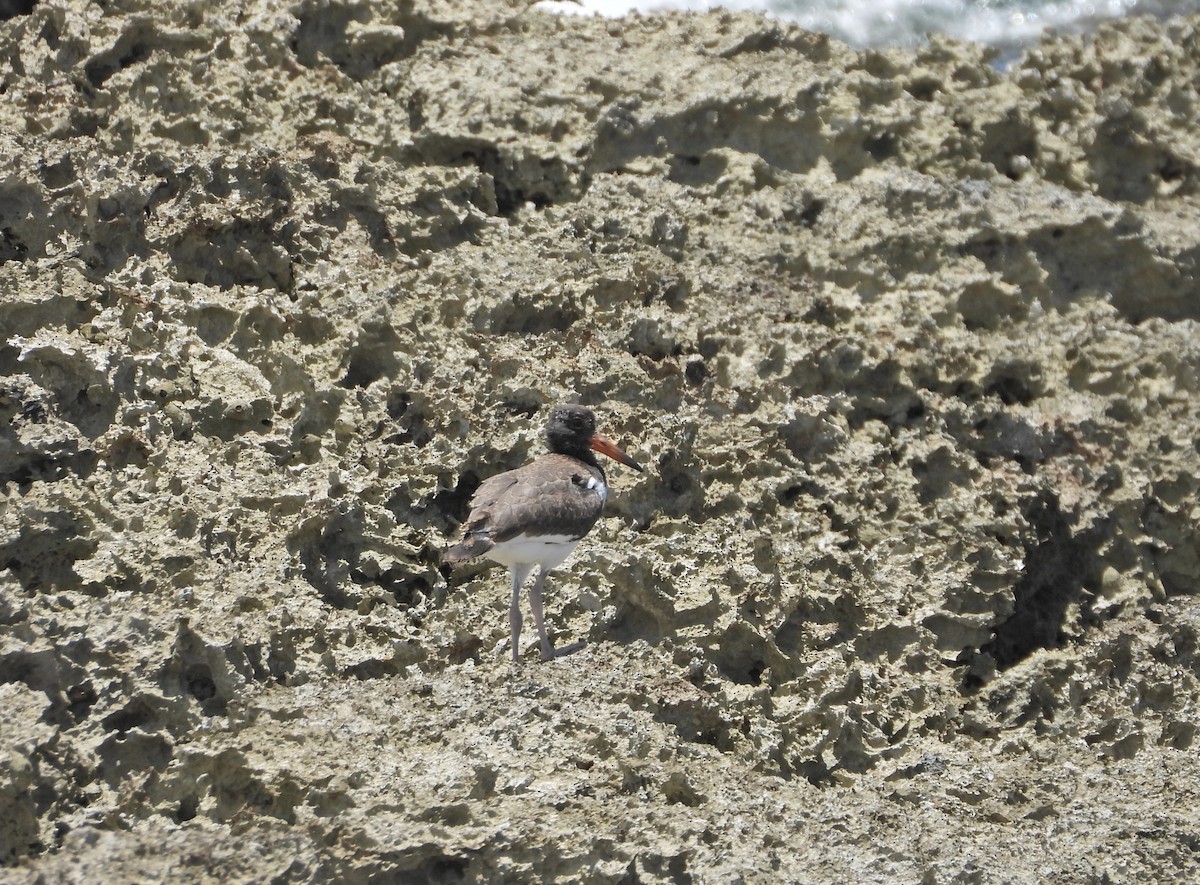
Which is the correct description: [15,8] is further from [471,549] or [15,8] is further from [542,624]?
[542,624]

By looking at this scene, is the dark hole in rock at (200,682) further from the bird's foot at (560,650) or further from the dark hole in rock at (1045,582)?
the dark hole in rock at (1045,582)

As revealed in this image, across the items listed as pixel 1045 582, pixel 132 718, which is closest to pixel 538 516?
pixel 132 718

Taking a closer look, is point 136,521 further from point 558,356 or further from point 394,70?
point 394,70

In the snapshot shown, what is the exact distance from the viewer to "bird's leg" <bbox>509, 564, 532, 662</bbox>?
6223 mm

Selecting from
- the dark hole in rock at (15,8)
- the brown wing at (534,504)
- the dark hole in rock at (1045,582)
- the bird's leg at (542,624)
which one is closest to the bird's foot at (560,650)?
the bird's leg at (542,624)

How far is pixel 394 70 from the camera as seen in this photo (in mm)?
8438

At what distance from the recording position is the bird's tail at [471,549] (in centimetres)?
614

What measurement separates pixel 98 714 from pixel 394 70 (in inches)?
181

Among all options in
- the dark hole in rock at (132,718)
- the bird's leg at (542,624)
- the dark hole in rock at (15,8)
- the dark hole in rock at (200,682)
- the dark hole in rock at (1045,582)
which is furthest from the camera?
the dark hole in rock at (15,8)

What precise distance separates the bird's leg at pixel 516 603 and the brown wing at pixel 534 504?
0.80 feet

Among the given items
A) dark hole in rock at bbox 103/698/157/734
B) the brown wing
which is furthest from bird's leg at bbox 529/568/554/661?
dark hole in rock at bbox 103/698/157/734

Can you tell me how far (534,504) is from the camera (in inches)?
244

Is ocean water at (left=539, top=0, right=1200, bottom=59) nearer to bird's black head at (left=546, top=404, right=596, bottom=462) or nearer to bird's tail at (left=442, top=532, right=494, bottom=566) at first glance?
bird's black head at (left=546, top=404, right=596, bottom=462)

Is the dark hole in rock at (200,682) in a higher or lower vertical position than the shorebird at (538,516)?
A: lower
